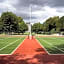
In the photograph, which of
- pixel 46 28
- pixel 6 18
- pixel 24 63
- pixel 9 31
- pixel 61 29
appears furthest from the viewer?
pixel 46 28

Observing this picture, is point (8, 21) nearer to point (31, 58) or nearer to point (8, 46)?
point (8, 46)

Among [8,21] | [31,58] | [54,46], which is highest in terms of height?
[8,21]

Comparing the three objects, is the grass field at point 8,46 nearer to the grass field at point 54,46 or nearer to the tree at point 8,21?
the grass field at point 54,46

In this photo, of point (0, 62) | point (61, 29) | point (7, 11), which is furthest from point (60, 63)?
point (61, 29)

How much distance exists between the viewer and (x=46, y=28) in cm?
Result: 9588

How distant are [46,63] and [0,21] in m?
65.8

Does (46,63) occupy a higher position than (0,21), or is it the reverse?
(0,21)

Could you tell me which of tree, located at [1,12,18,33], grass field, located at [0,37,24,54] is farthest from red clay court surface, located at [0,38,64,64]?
tree, located at [1,12,18,33]

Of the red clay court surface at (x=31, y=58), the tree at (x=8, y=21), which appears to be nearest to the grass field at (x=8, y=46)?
the red clay court surface at (x=31, y=58)

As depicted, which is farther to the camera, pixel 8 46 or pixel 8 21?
pixel 8 21

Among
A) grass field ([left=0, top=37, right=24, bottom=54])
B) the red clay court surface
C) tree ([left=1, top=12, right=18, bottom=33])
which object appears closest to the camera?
the red clay court surface

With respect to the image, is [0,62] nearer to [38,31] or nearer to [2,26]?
[2,26]

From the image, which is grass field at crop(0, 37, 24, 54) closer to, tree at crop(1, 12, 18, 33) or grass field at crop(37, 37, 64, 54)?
grass field at crop(37, 37, 64, 54)

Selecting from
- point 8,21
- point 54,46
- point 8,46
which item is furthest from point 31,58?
point 8,21
